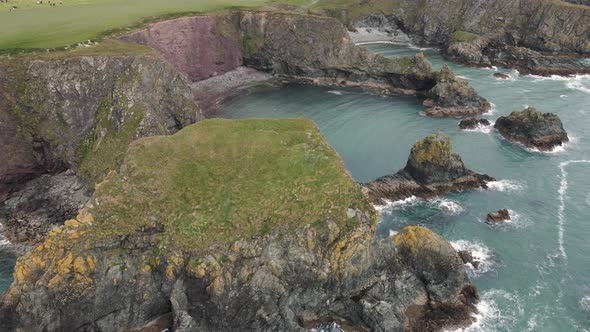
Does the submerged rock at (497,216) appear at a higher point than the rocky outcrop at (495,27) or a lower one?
lower

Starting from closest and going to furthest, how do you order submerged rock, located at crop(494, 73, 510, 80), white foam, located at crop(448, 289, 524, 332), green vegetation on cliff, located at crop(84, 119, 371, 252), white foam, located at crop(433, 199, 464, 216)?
green vegetation on cliff, located at crop(84, 119, 371, 252) < white foam, located at crop(448, 289, 524, 332) < white foam, located at crop(433, 199, 464, 216) < submerged rock, located at crop(494, 73, 510, 80)

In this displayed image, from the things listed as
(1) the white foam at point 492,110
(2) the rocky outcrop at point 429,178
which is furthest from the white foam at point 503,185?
(1) the white foam at point 492,110

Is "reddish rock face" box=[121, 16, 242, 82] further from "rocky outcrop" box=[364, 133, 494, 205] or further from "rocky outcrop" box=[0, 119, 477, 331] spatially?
"rocky outcrop" box=[364, 133, 494, 205]

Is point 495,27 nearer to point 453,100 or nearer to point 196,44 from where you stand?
point 453,100

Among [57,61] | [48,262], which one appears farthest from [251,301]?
[57,61]

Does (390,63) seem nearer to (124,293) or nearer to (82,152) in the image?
(82,152)

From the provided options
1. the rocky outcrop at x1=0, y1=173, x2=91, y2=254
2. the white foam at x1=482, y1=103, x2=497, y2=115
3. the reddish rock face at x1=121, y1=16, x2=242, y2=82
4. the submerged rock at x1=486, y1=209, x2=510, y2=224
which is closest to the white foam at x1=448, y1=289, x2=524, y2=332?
the submerged rock at x1=486, y1=209, x2=510, y2=224

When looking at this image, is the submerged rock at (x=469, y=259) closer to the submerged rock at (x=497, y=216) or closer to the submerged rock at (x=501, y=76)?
the submerged rock at (x=497, y=216)
